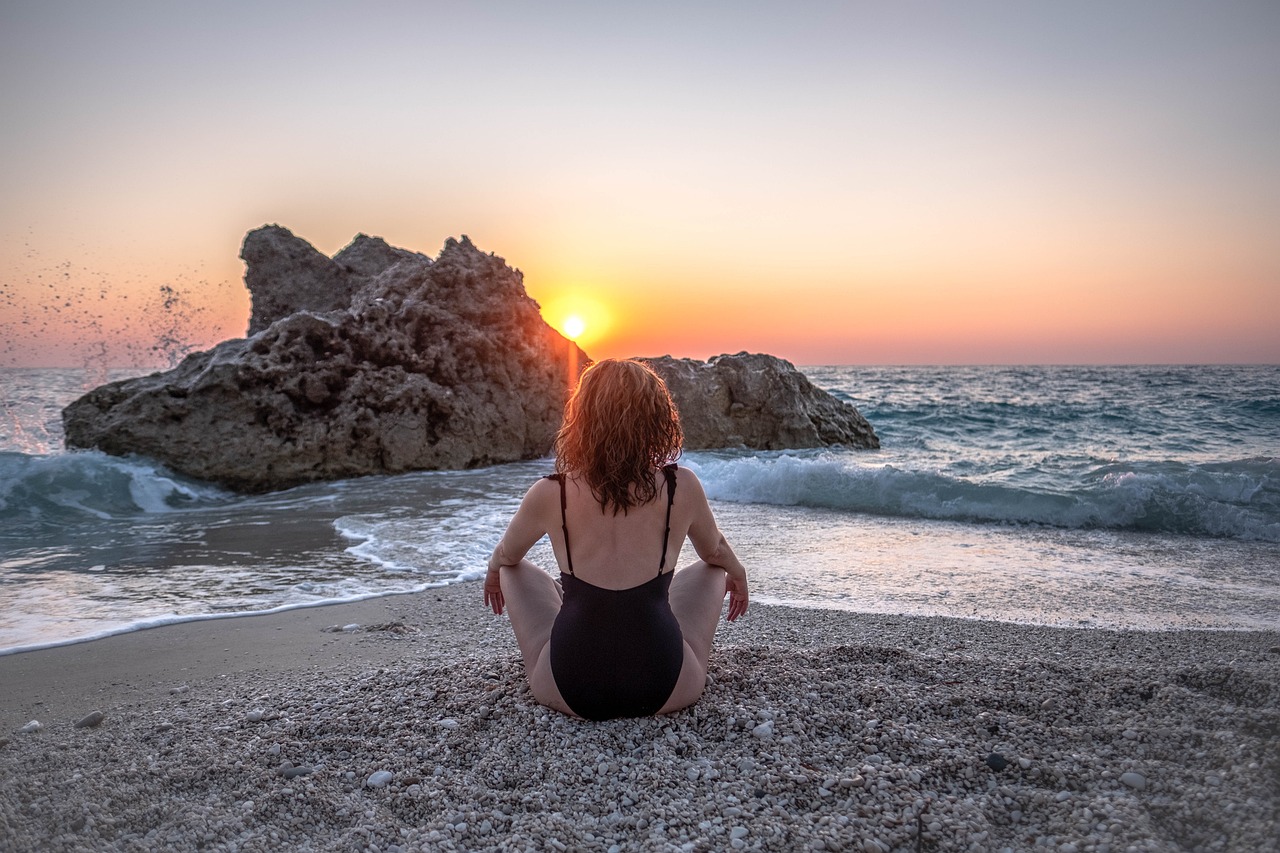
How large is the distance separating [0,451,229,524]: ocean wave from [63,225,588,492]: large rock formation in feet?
1.30

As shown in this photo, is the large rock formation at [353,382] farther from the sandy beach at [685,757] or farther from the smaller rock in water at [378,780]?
the smaller rock in water at [378,780]

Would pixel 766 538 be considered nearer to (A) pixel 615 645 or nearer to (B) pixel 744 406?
(A) pixel 615 645

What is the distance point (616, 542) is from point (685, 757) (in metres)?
0.86

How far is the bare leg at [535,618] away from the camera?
10.5 ft

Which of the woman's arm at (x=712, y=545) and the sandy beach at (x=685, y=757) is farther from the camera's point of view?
the woman's arm at (x=712, y=545)

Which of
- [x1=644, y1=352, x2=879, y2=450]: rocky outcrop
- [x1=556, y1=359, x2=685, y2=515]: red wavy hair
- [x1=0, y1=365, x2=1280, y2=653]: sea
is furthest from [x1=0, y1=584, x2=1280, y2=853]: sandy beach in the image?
[x1=644, y1=352, x2=879, y2=450]: rocky outcrop

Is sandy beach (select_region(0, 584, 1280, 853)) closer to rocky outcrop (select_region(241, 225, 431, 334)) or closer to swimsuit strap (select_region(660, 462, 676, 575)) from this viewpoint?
swimsuit strap (select_region(660, 462, 676, 575))

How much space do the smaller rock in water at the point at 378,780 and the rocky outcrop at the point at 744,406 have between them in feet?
42.8

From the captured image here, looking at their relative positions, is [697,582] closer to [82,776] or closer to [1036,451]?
[82,776]


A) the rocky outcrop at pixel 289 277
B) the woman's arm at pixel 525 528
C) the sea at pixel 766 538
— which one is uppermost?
the rocky outcrop at pixel 289 277

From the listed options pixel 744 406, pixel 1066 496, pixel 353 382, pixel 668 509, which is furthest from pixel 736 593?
pixel 744 406

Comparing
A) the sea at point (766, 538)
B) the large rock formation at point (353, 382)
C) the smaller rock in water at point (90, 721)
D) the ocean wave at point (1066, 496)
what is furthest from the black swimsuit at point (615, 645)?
the large rock formation at point (353, 382)

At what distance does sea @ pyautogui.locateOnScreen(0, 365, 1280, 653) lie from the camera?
559 centimetres

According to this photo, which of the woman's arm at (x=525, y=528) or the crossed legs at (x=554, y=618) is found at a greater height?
the woman's arm at (x=525, y=528)
